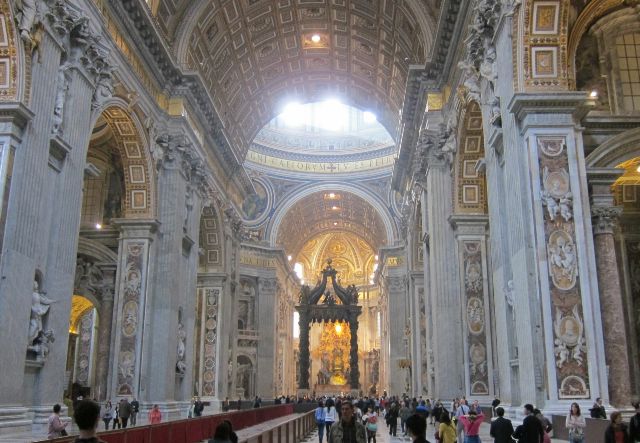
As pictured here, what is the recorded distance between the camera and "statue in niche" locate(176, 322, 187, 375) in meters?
19.5

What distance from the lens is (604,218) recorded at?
1094cm

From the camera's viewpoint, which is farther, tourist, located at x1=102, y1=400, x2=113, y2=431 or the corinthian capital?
tourist, located at x1=102, y1=400, x2=113, y2=431

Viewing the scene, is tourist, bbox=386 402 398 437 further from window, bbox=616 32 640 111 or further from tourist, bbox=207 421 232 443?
tourist, bbox=207 421 232 443

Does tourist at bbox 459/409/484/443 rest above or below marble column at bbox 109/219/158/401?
below

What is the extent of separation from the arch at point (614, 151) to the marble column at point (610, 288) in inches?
13.8

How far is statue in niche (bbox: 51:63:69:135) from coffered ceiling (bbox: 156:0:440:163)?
685cm

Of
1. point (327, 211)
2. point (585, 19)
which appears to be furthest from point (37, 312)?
point (327, 211)

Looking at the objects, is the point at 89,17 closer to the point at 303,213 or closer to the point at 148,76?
the point at 148,76

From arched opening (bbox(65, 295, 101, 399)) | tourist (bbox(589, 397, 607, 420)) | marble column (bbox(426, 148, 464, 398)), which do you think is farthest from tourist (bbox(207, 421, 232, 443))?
arched opening (bbox(65, 295, 101, 399))

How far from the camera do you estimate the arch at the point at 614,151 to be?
1095cm

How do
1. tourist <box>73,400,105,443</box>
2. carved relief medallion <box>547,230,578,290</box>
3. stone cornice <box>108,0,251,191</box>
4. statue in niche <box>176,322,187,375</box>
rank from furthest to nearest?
statue in niche <box>176,322,187,375</box>
stone cornice <box>108,0,251,191</box>
carved relief medallion <box>547,230,578,290</box>
tourist <box>73,400,105,443</box>

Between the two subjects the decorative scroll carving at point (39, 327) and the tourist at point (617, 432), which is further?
the decorative scroll carving at point (39, 327)

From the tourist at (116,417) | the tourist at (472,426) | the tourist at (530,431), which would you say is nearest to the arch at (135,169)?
the tourist at (116,417)

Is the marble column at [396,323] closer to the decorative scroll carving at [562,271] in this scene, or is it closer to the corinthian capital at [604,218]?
the corinthian capital at [604,218]
